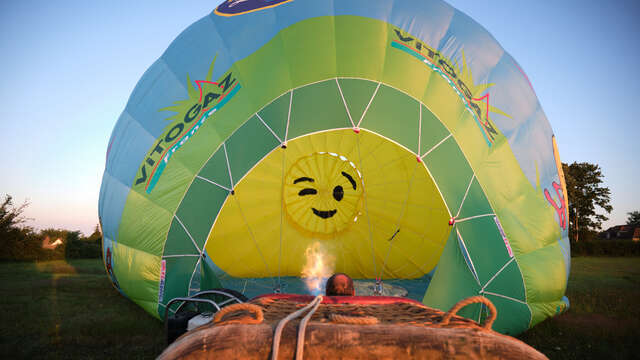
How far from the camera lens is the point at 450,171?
12.3 feet

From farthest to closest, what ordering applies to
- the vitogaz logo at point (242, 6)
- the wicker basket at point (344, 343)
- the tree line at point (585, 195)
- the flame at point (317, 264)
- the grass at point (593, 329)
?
the tree line at point (585, 195), the flame at point (317, 264), the vitogaz logo at point (242, 6), the grass at point (593, 329), the wicker basket at point (344, 343)

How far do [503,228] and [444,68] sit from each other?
175 cm

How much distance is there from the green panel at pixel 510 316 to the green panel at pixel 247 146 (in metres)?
2.61

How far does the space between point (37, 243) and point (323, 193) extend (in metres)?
9.41

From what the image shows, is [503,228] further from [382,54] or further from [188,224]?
[188,224]

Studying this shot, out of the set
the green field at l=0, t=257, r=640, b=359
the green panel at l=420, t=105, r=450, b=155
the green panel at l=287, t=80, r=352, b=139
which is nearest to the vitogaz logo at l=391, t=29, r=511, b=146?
the green panel at l=420, t=105, r=450, b=155

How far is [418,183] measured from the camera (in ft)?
19.7

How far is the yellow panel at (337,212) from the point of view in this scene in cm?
595

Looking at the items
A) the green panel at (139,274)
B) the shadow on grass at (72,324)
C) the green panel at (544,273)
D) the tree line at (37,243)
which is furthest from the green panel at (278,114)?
the tree line at (37,243)

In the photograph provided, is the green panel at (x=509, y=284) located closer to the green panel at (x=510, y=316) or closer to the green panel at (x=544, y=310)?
the green panel at (x=510, y=316)

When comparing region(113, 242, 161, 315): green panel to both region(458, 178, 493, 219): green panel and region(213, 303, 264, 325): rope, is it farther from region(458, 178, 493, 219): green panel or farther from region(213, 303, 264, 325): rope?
region(458, 178, 493, 219): green panel

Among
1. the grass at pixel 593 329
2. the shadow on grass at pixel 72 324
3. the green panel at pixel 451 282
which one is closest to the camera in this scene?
the shadow on grass at pixel 72 324

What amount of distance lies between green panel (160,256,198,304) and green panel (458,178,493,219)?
2678 mm

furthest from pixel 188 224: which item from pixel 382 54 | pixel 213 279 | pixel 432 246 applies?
pixel 432 246
